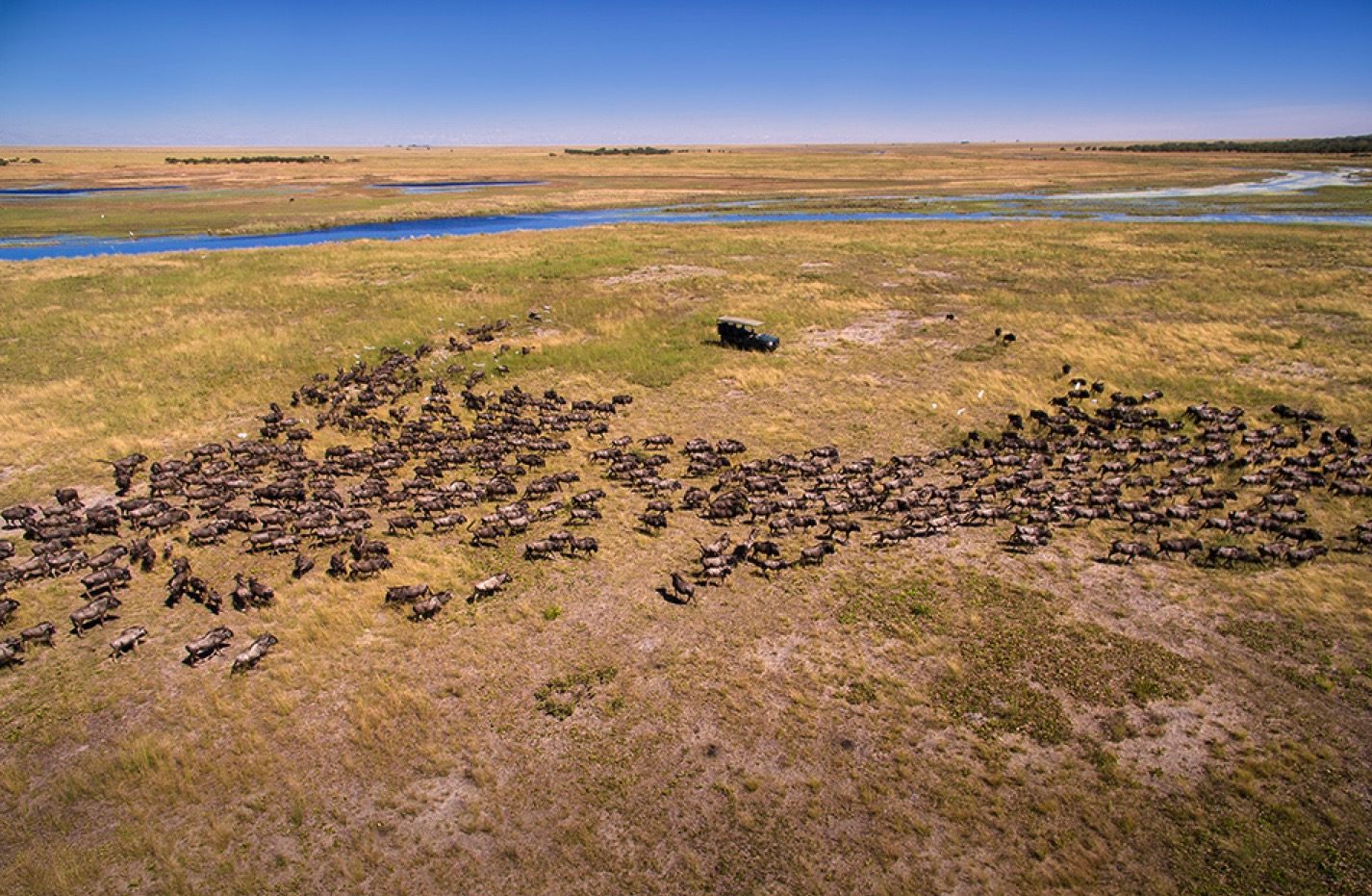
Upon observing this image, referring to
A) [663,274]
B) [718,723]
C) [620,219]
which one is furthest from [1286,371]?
[620,219]

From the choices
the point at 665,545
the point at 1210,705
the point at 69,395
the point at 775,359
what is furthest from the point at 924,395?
the point at 69,395

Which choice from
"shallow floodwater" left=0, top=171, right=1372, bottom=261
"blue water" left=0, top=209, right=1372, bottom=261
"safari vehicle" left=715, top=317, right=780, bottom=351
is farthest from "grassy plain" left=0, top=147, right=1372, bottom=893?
"shallow floodwater" left=0, top=171, right=1372, bottom=261

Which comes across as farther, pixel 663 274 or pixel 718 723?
pixel 663 274

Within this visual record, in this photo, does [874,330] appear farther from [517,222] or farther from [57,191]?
[57,191]

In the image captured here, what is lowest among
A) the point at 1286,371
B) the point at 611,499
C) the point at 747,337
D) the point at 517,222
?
the point at 611,499

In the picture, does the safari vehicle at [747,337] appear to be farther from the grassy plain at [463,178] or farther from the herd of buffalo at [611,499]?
the grassy plain at [463,178]

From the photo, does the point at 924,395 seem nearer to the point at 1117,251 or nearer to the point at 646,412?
the point at 646,412
